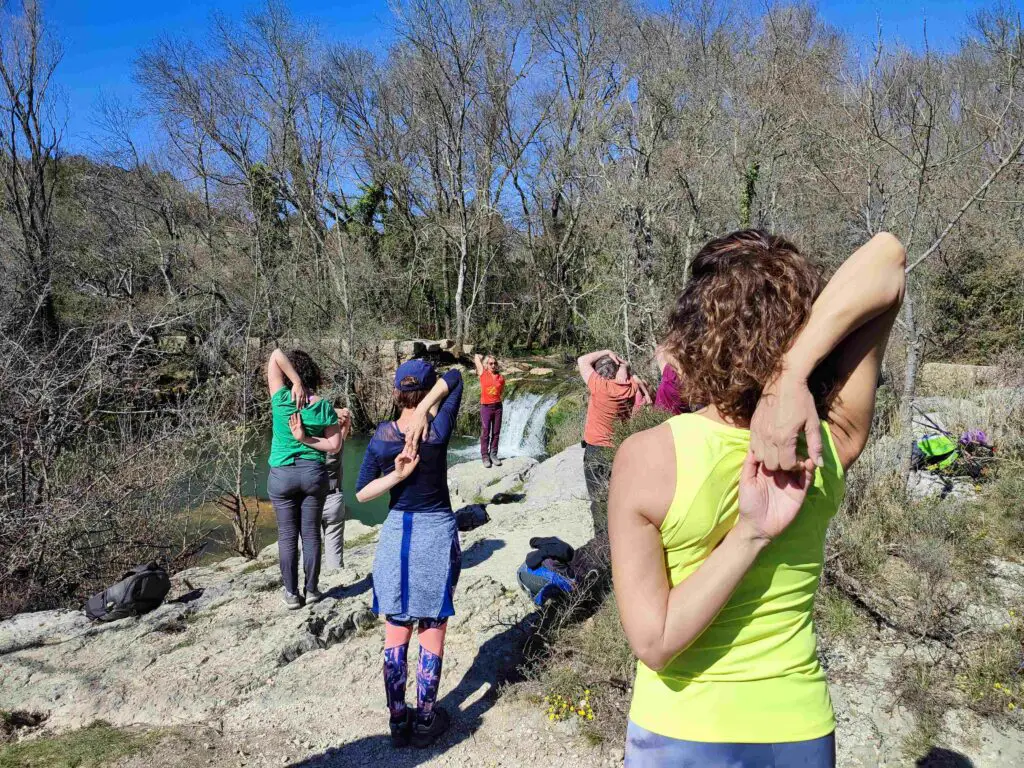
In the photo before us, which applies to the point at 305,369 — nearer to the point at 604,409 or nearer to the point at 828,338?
the point at 604,409

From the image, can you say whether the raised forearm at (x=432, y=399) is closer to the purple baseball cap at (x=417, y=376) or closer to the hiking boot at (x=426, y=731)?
the purple baseball cap at (x=417, y=376)

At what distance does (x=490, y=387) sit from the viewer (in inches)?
393

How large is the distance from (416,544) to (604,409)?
9.12 ft

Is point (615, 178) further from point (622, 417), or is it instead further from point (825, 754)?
point (825, 754)

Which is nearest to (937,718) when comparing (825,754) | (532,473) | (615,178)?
(825,754)

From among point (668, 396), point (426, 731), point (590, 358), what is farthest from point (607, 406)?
point (426, 731)

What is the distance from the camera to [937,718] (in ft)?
10.1

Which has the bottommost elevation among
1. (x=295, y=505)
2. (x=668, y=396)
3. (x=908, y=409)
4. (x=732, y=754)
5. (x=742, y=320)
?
→ (x=295, y=505)

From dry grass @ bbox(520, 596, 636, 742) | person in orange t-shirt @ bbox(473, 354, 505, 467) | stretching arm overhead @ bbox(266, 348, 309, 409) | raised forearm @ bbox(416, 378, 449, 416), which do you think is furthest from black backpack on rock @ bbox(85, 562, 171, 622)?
person in orange t-shirt @ bbox(473, 354, 505, 467)

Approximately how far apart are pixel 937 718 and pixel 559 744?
1747mm

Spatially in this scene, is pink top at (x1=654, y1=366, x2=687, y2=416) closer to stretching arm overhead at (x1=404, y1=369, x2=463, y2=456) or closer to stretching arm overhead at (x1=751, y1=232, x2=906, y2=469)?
stretching arm overhead at (x1=404, y1=369, x2=463, y2=456)

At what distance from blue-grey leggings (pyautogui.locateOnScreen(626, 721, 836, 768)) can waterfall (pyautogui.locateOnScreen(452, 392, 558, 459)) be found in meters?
13.3

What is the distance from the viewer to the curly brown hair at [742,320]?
1.20 m

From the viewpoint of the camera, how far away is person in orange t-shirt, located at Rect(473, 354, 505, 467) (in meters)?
9.90
